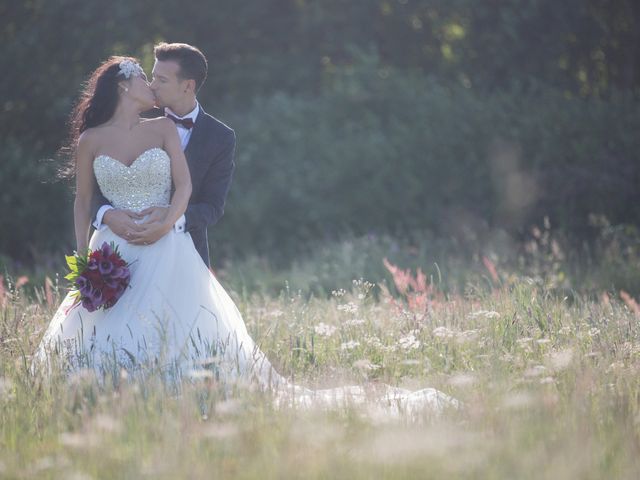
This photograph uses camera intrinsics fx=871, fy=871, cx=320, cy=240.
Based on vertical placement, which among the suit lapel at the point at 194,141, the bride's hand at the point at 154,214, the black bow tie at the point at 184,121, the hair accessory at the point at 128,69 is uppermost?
the hair accessory at the point at 128,69

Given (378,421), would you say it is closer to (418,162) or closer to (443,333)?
(443,333)

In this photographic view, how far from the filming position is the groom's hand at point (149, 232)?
197 inches

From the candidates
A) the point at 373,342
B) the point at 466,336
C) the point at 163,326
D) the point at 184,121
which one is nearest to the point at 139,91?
the point at 184,121

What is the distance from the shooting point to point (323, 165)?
13141 mm

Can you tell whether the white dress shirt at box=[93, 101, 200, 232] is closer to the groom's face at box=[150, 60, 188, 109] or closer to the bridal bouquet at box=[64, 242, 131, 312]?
the groom's face at box=[150, 60, 188, 109]

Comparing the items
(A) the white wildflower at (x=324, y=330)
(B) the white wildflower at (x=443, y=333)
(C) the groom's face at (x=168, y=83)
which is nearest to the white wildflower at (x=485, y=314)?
(B) the white wildflower at (x=443, y=333)

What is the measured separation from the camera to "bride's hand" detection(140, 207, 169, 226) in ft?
16.6

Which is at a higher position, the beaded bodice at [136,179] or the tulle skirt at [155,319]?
the beaded bodice at [136,179]

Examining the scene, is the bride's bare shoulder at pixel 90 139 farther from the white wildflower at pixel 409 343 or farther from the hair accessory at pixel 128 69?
the white wildflower at pixel 409 343

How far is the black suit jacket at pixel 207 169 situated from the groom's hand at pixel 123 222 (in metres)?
0.39

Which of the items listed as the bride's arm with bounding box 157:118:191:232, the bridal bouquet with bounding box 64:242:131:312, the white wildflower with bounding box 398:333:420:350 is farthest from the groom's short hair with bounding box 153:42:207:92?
the white wildflower with bounding box 398:333:420:350

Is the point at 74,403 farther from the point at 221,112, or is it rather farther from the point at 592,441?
the point at 221,112

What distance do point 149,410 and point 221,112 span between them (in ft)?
39.9

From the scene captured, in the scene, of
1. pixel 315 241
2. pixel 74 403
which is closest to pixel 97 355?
pixel 74 403
